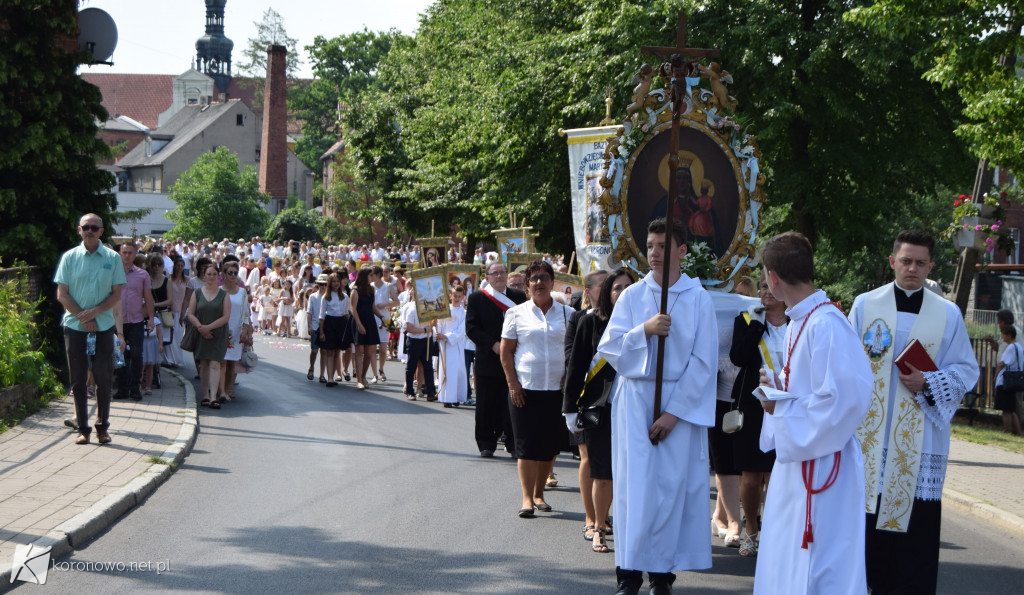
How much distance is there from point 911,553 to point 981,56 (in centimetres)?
898

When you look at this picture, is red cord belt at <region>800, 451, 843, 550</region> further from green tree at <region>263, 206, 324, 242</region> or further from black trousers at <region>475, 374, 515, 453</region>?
green tree at <region>263, 206, 324, 242</region>

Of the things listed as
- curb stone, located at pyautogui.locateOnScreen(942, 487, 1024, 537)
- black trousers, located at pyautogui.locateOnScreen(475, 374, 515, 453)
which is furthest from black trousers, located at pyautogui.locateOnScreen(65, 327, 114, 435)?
curb stone, located at pyautogui.locateOnScreen(942, 487, 1024, 537)

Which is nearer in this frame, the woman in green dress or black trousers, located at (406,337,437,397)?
the woman in green dress

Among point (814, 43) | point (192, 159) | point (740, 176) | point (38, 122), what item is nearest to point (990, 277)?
point (814, 43)

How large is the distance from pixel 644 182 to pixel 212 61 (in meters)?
131

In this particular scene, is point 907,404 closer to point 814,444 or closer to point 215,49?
point 814,444

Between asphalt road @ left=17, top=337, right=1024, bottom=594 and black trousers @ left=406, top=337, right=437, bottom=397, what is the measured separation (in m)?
4.44

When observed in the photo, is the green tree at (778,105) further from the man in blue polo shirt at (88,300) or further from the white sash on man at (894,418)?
the man in blue polo shirt at (88,300)

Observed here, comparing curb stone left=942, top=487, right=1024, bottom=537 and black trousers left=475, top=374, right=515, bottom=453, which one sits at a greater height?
black trousers left=475, top=374, right=515, bottom=453

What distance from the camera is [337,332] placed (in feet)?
60.9

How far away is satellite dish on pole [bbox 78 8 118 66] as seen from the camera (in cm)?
1648

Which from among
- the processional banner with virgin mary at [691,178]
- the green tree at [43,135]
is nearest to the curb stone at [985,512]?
the processional banner with virgin mary at [691,178]

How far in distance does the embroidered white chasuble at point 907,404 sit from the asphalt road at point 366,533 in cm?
124

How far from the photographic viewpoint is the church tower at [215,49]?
132 meters
